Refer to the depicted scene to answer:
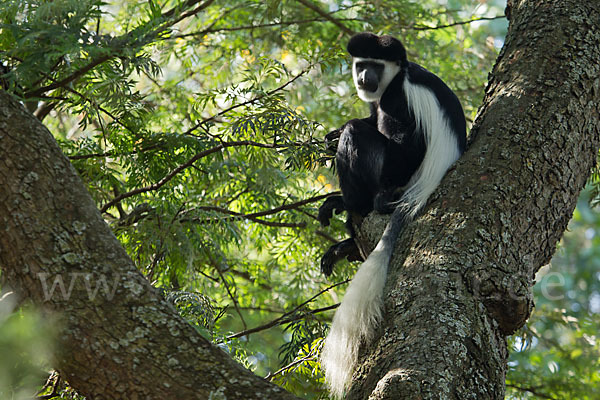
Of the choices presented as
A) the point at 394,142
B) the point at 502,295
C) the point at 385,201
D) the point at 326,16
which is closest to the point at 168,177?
the point at 385,201

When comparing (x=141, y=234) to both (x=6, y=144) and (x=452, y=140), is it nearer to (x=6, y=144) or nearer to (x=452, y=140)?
(x=6, y=144)

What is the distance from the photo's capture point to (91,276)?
1318 mm

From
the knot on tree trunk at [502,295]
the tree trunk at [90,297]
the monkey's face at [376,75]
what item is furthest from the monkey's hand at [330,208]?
the tree trunk at [90,297]

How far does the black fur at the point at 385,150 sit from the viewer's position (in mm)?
2576

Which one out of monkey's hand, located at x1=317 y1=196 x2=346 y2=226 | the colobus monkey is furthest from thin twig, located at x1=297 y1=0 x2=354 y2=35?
monkey's hand, located at x1=317 y1=196 x2=346 y2=226

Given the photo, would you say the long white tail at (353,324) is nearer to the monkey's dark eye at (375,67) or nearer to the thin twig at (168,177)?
the thin twig at (168,177)

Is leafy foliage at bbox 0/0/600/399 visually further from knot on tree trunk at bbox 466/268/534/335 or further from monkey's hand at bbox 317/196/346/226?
knot on tree trunk at bbox 466/268/534/335

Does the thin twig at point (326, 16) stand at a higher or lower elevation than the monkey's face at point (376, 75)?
higher

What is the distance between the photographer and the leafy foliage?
2.03m

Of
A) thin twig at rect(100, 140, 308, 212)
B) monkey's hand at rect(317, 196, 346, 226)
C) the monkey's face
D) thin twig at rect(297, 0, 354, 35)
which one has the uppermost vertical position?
thin twig at rect(297, 0, 354, 35)

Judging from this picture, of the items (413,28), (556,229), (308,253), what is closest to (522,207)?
(556,229)

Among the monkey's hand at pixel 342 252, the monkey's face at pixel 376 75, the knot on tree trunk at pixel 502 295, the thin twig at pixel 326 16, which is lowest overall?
the monkey's hand at pixel 342 252

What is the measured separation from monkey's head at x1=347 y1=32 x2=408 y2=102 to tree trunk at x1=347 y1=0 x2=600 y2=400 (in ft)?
2.49

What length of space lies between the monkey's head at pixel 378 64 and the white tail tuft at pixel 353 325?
1.46 m
